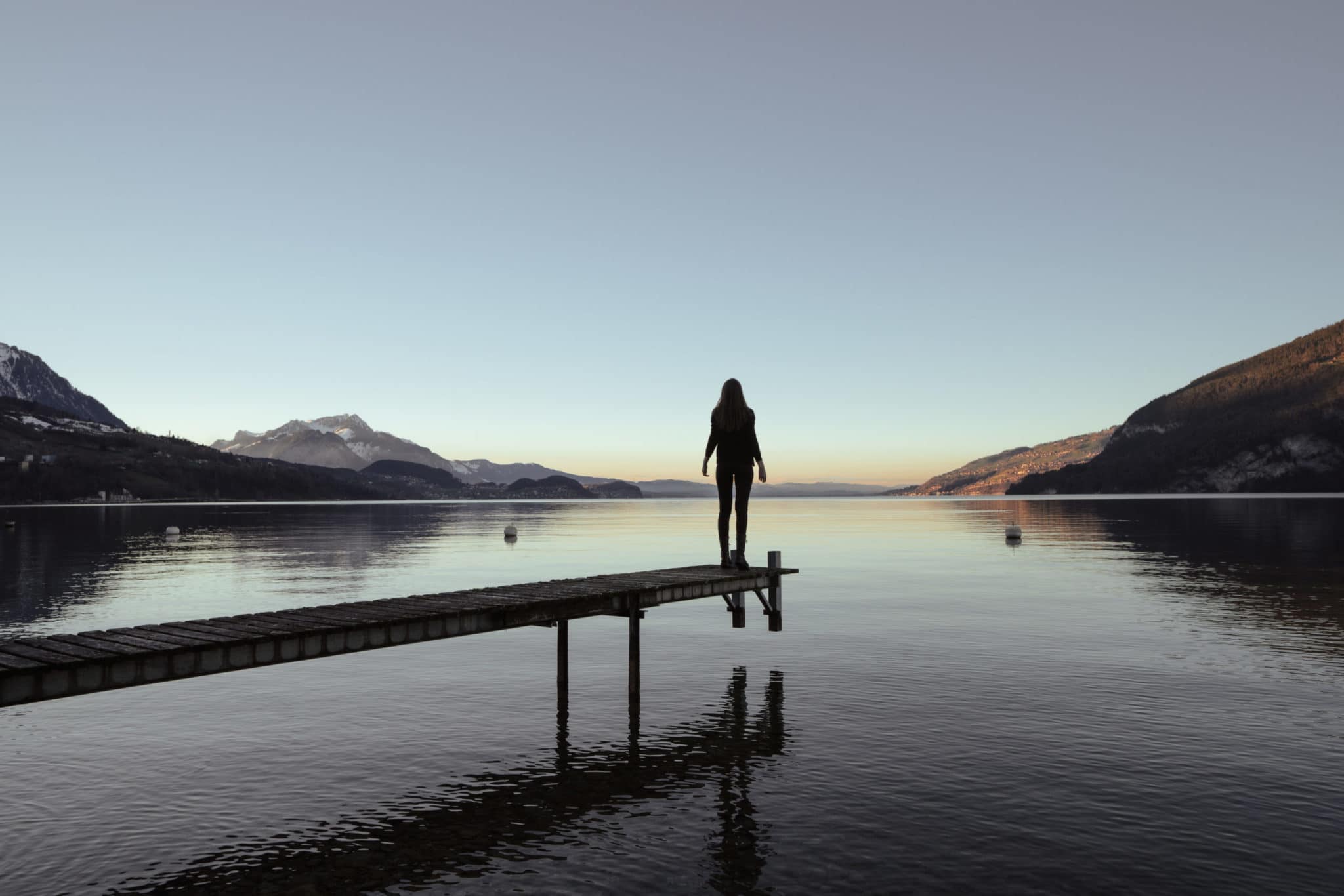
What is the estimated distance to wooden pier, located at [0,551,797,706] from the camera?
12.5 metres

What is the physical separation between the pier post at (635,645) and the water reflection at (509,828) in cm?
266

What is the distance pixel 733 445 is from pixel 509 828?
38.5ft

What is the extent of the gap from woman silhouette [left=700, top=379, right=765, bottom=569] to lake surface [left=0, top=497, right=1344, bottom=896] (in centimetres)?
517

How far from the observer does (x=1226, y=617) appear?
116 feet

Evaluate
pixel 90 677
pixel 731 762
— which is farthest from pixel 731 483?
pixel 90 677

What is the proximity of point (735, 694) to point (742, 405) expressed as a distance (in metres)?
7.28

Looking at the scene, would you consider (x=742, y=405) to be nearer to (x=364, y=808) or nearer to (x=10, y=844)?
(x=364, y=808)

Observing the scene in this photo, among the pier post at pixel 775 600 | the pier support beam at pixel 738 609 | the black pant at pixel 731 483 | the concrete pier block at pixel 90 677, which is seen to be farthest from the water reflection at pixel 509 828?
the pier support beam at pixel 738 609

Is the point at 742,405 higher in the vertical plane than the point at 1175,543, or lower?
higher

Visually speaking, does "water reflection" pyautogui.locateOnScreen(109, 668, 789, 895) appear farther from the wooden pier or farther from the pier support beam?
the pier support beam

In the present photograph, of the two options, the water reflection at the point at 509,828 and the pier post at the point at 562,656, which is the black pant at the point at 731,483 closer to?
the pier post at the point at 562,656

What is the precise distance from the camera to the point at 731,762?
16.9 metres

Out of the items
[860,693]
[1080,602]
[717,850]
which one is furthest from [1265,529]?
[717,850]

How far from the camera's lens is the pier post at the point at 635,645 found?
21.3 m
